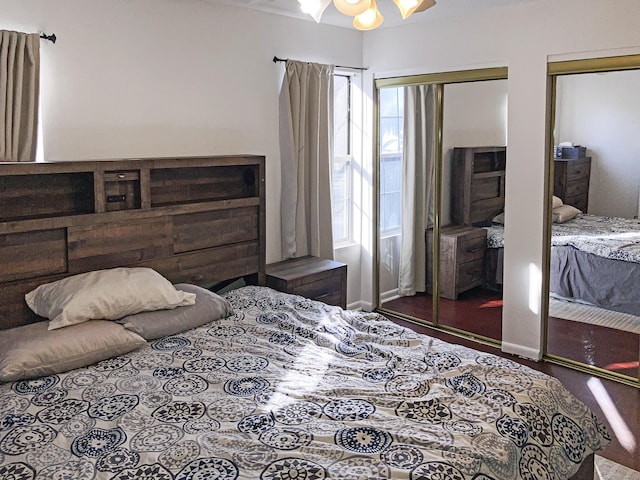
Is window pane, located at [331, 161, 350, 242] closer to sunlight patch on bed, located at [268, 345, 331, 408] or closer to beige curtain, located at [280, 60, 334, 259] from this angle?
beige curtain, located at [280, 60, 334, 259]

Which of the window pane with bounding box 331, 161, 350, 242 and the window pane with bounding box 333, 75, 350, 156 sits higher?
the window pane with bounding box 333, 75, 350, 156

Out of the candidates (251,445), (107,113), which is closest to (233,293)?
(107,113)

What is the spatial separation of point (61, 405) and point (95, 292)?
0.71 meters

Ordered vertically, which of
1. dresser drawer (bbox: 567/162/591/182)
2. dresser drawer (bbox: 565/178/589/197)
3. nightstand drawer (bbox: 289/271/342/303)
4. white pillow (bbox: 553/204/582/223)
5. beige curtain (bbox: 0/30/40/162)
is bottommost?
nightstand drawer (bbox: 289/271/342/303)

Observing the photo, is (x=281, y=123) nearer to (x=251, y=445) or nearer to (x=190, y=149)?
(x=190, y=149)

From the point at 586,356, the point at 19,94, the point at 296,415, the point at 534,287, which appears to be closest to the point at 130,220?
the point at 19,94

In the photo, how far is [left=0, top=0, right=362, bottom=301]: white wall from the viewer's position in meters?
3.27

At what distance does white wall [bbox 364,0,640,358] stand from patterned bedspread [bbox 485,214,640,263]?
160mm

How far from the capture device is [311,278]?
13.5ft

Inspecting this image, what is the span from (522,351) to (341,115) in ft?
7.36

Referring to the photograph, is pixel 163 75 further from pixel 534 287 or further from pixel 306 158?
pixel 534 287

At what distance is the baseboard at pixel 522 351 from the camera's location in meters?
4.16

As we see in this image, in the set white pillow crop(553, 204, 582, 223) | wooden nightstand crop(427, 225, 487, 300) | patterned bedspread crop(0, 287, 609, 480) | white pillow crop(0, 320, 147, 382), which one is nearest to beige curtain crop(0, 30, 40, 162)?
white pillow crop(0, 320, 147, 382)

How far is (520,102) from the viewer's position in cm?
403
